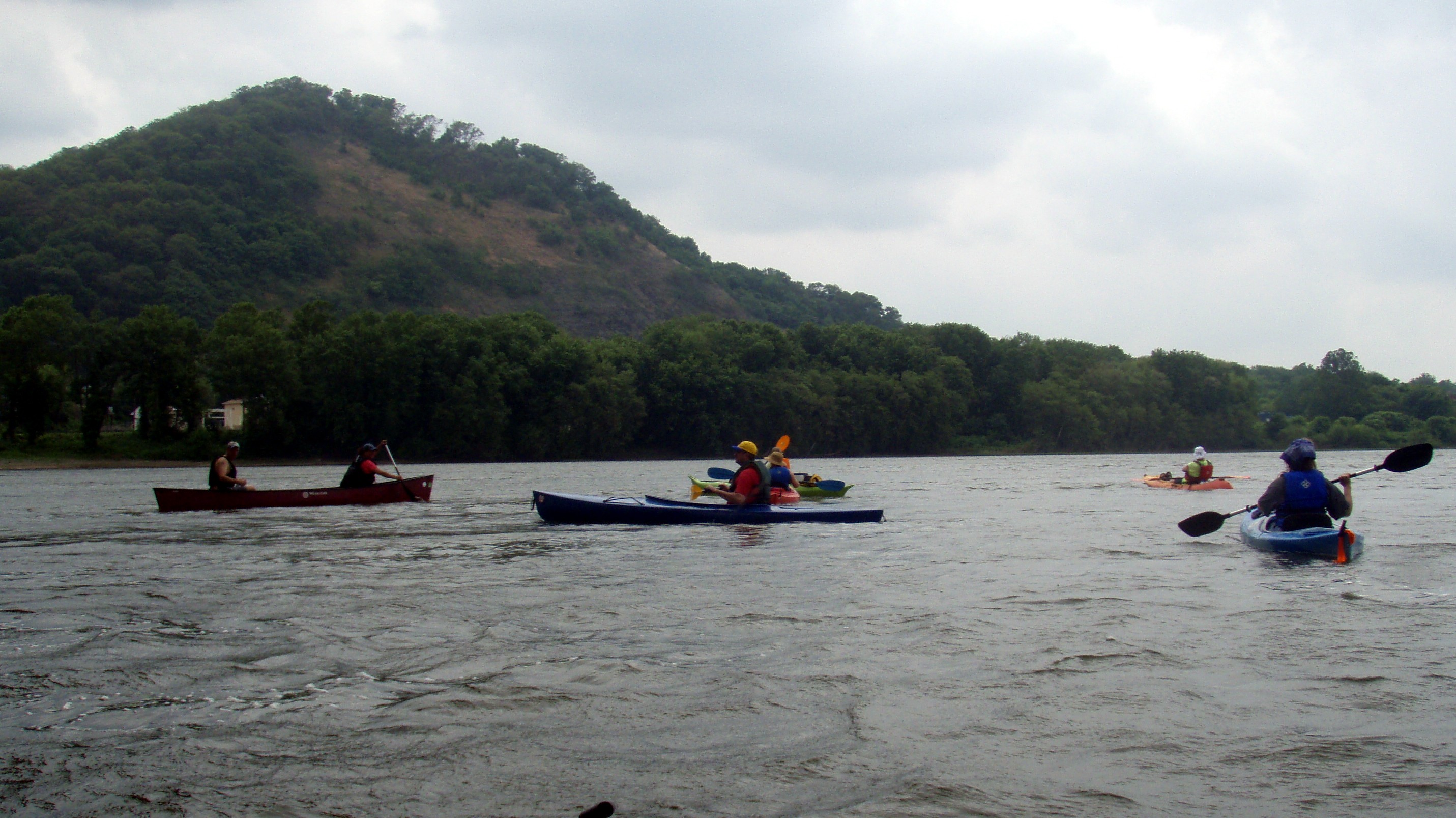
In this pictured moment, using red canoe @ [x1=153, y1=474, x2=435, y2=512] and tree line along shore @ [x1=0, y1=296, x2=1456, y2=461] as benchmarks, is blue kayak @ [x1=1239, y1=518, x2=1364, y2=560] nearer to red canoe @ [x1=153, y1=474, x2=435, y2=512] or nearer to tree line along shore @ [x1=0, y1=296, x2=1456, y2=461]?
red canoe @ [x1=153, y1=474, x2=435, y2=512]

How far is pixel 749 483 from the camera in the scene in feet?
56.3

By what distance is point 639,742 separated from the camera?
555 cm

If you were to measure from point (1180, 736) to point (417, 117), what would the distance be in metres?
177

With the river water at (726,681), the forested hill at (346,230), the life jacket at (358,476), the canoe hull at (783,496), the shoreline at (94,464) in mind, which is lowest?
the river water at (726,681)

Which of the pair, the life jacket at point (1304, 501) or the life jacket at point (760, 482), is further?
the life jacket at point (760, 482)

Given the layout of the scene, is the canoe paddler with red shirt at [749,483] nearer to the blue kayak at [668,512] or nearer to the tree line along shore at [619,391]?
the blue kayak at [668,512]

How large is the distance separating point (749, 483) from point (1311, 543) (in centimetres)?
781

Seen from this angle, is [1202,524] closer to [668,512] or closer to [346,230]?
[668,512]

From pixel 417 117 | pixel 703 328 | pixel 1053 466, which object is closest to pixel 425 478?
pixel 1053 466

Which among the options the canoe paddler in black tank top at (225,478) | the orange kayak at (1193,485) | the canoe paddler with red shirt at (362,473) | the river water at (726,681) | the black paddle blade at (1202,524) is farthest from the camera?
the orange kayak at (1193,485)

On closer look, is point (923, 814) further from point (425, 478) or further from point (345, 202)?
point (345, 202)

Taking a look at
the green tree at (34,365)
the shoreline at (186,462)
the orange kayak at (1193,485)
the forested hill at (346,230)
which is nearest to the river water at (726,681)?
the orange kayak at (1193,485)

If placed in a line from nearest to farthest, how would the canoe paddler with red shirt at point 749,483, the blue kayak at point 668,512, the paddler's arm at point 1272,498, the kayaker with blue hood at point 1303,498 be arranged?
the kayaker with blue hood at point 1303,498
the paddler's arm at point 1272,498
the blue kayak at point 668,512
the canoe paddler with red shirt at point 749,483

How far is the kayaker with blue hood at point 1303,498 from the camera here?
12812mm
